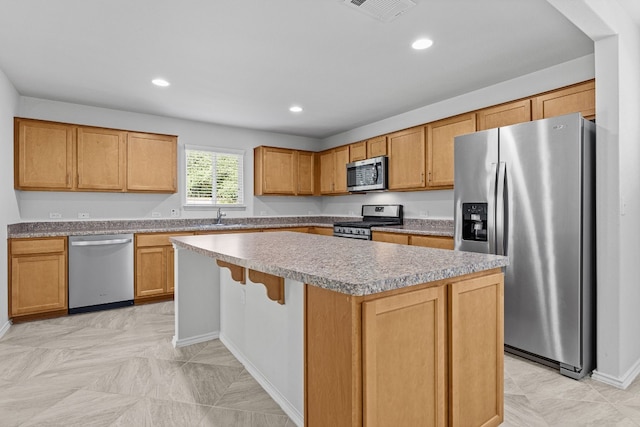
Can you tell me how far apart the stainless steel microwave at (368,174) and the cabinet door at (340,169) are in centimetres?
18

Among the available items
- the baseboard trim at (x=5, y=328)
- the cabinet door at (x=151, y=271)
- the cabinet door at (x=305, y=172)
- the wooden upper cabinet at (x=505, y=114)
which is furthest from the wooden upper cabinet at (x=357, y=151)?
the baseboard trim at (x=5, y=328)

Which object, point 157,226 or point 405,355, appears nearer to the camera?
point 405,355

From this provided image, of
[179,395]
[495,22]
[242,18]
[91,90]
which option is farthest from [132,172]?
[495,22]

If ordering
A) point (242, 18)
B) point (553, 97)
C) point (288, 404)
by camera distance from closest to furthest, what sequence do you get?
point (288, 404) → point (242, 18) → point (553, 97)

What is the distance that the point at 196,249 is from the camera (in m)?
2.16

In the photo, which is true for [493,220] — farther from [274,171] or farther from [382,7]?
[274,171]

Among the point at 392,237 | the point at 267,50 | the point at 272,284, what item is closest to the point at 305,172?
the point at 392,237

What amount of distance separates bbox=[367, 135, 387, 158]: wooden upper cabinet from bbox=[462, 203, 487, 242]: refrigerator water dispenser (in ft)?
6.60

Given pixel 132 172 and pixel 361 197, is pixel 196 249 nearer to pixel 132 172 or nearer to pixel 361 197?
pixel 132 172

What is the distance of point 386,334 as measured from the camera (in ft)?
3.83

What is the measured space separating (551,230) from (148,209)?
4.85 meters

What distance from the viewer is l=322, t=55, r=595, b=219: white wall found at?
3.20 meters

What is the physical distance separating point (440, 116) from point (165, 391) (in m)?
4.15

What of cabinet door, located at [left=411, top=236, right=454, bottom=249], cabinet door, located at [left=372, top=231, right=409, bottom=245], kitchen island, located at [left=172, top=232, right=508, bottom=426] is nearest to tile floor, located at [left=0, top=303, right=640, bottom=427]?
kitchen island, located at [left=172, top=232, right=508, bottom=426]
